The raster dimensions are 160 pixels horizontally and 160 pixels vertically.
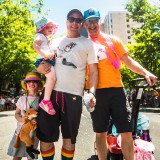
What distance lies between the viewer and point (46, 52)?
3.23 m

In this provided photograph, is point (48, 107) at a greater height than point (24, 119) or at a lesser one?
greater

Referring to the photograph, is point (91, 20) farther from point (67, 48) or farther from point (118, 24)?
point (118, 24)

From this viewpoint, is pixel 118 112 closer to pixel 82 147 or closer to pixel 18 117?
pixel 18 117

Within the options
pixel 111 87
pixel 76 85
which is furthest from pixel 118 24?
pixel 76 85

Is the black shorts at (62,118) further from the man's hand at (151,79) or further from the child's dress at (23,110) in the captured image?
the man's hand at (151,79)

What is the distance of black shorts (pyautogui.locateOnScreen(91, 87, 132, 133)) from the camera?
3580mm

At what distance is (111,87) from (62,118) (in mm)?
780

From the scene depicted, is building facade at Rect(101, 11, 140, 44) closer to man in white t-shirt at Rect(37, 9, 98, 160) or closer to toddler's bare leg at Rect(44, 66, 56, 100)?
man in white t-shirt at Rect(37, 9, 98, 160)

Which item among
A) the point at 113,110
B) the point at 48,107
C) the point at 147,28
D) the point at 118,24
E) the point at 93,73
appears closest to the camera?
the point at 48,107

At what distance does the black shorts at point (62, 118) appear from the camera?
321cm

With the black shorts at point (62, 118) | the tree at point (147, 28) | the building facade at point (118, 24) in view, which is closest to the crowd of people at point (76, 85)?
the black shorts at point (62, 118)

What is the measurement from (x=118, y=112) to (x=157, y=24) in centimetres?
2236

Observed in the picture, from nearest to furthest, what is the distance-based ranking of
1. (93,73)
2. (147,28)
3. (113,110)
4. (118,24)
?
(93,73) → (113,110) → (147,28) → (118,24)

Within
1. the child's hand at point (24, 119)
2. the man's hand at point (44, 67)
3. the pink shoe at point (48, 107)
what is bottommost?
the child's hand at point (24, 119)
